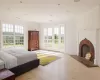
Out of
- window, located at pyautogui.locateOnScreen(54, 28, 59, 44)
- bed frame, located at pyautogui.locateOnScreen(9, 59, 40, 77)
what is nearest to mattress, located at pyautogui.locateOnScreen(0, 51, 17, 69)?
bed frame, located at pyautogui.locateOnScreen(9, 59, 40, 77)

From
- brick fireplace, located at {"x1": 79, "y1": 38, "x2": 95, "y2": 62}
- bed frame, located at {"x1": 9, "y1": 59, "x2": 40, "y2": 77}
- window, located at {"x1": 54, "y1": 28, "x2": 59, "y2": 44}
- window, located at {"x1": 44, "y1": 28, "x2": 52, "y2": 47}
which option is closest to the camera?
bed frame, located at {"x1": 9, "y1": 59, "x2": 40, "y2": 77}

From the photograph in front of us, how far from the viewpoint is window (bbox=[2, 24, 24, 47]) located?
7.12m

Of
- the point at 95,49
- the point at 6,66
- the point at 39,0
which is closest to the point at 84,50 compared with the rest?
the point at 95,49

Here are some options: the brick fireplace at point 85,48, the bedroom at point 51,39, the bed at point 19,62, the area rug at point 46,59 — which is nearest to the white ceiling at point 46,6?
the bedroom at point 51,39

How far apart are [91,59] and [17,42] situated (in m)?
5.54

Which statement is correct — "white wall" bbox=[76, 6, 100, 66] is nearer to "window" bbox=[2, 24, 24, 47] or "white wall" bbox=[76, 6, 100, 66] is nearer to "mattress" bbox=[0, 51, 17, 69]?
"mattress" bbox=[0, 51, 17, 69]

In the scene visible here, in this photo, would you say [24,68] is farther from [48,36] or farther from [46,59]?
[48,36]

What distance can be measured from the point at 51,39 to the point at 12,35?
345cm

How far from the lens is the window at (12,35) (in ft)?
23.4

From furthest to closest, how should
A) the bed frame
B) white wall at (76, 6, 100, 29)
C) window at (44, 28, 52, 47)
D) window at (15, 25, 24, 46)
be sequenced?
window at (44, 28, 52, 47), window at (15, 25, 24, 46), white wall at (76, 6, 100, 29), the bed frame

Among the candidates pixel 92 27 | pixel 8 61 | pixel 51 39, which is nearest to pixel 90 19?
pixel 92 27

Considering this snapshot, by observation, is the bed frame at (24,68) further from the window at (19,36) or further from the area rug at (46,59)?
the window at (19,36)

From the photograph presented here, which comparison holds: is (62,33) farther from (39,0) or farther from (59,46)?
(39,0)

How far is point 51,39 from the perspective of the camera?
939 centimetres
